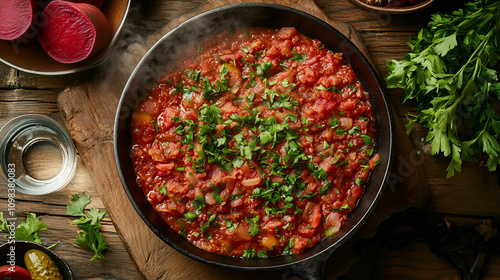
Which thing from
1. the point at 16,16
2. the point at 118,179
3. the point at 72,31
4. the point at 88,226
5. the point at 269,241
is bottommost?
the point at 88,226

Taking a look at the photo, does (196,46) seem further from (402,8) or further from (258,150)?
(402,8)

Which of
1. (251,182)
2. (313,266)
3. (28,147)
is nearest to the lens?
(313,266)

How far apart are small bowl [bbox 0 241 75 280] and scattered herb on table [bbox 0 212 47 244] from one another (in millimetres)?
207

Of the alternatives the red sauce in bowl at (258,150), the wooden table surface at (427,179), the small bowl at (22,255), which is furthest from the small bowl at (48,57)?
the small bowl at (22,255)

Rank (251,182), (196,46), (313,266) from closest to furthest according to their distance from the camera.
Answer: (313,266)
(251,182)
(196,46)

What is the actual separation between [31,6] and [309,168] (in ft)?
9.12

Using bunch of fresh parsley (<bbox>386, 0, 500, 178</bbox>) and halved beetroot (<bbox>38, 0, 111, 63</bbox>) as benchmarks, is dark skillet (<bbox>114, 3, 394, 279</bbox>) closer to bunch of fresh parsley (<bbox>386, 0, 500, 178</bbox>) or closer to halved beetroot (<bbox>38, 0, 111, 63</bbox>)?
bunch of fresh parsley (<bbox>386, 0, 500, 178</bbox>)

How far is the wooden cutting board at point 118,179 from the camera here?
3703mm

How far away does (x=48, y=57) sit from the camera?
3824mm

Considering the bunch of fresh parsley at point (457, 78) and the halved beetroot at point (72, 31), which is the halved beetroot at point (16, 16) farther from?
the bunch of fresh parsley at point (457, 78)

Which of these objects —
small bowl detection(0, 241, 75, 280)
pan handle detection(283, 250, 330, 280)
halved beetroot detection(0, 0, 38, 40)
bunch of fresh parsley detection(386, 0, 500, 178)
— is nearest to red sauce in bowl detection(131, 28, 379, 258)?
pan handle detection(283, 250, 330, 280)

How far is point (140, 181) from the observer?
3.68m

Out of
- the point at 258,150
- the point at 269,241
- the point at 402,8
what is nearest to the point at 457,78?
the point at 402,8

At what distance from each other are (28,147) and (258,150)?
96.0 inches
